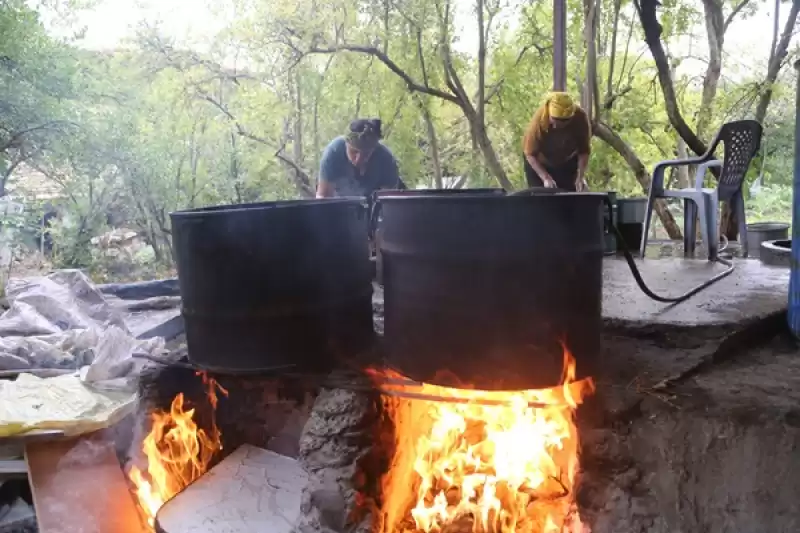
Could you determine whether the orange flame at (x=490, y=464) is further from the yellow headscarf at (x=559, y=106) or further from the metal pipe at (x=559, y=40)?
the metal pipe at (x=559, y=40)

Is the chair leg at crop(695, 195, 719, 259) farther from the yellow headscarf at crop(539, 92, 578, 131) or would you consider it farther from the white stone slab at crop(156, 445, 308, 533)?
the white stone slab at crop(156, 445, 308, 533)

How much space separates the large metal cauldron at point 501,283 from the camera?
192cm

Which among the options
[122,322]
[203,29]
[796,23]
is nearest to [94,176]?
[203,29]

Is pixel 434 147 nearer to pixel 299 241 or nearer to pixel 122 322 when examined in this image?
pixel 122 322

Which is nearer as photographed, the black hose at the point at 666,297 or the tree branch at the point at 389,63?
the black hose at the point at 666,297

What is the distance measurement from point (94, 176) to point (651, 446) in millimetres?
8065

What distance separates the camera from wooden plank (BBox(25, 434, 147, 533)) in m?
2.45

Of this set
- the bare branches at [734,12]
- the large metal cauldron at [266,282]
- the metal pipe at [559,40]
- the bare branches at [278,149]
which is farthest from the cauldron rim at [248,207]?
the bare branches at [734,12]

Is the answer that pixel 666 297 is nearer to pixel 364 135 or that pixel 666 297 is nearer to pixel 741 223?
pixel 364 135

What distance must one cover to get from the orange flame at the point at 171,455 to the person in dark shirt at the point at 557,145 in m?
4.14

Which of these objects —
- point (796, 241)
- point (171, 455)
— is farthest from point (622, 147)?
point (171, 455)

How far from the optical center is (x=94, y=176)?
809 centimetres

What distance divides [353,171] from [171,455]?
3.48 m

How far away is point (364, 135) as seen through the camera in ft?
17.6
